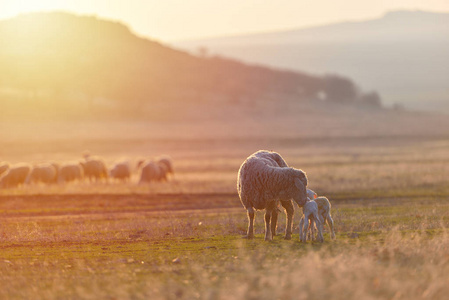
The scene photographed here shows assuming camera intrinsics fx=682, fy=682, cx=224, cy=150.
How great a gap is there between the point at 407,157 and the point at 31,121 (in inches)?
2173

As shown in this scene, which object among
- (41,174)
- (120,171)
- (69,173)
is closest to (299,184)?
(41,174)

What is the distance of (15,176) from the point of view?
116ft

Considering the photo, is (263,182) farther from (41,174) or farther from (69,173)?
(69,173)

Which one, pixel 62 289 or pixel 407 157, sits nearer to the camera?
pixel 62 289

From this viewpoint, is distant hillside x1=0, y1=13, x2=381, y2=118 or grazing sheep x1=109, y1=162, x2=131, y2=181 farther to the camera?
distant hillside x1=0, y1=13, x2=381, y2=118

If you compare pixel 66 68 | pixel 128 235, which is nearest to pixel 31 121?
pixel 66 68

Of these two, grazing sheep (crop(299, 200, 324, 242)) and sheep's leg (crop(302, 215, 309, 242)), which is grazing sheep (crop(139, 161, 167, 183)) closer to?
grazing sheep (crop(299, 200, 324, 242))

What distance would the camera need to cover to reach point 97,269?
11727mm

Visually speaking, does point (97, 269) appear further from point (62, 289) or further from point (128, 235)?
point (128, 235)

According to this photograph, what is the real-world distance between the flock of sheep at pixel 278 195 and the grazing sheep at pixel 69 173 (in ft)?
75.2

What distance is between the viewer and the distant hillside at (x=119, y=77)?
111 meters

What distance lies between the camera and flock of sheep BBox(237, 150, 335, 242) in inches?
578

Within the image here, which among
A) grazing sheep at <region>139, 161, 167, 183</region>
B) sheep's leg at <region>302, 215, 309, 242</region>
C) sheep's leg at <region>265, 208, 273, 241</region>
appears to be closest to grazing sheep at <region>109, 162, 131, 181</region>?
grazing sheep at <region>139, 161, 167, 183</region>

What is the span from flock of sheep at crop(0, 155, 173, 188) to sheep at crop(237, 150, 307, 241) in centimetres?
2221
